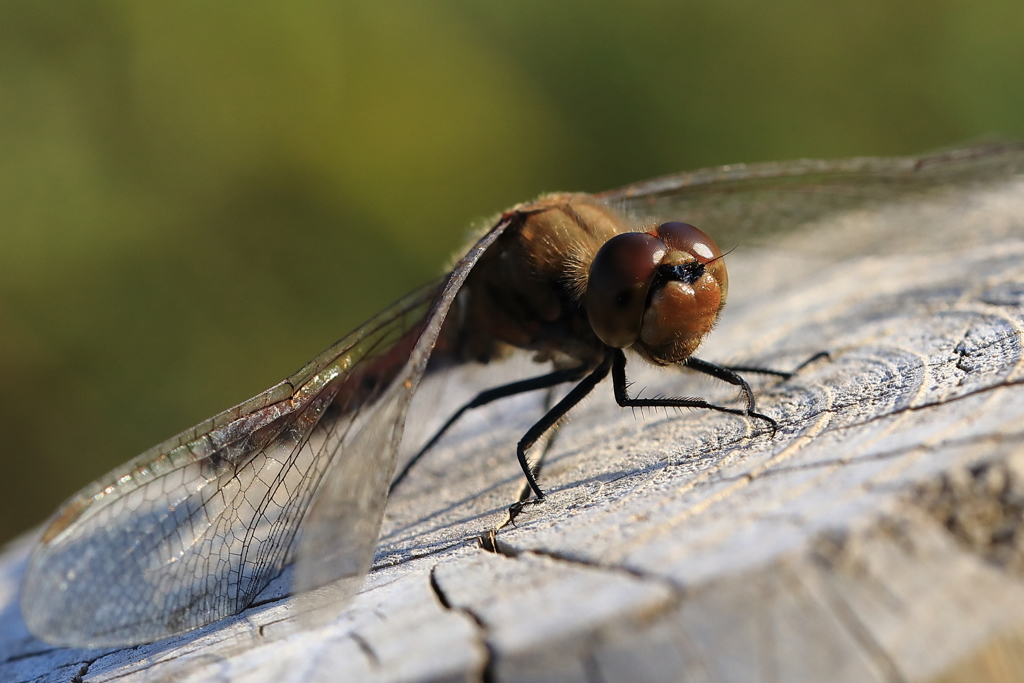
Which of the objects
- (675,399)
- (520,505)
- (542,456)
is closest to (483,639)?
(520,505)

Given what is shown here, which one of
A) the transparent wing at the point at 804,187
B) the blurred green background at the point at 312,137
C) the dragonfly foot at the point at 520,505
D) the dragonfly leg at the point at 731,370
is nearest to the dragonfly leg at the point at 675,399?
the dragonfly leg at the point at 731,370

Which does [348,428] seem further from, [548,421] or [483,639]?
[483,639]

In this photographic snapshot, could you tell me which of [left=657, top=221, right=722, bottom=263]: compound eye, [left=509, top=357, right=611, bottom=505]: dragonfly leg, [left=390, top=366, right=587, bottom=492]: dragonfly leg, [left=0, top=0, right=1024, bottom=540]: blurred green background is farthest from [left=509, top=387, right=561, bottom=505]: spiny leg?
[left=0, top=0, right=1024, bottom=540]: blurred green background

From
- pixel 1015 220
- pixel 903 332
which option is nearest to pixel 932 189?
pixel 1015 220

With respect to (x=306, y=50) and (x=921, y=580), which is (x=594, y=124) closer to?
(x=306, y=50)

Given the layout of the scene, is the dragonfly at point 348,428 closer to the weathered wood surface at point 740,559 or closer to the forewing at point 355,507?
the forewing at point 355,507

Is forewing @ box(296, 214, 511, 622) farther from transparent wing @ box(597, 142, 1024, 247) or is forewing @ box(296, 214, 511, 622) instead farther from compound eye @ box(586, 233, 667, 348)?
transparent wing @ box(597, 142, 1024, 247)

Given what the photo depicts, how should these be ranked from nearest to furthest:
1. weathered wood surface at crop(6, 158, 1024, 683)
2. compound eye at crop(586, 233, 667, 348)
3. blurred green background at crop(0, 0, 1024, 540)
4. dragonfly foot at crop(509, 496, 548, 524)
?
weathered wood surface at crop(6, 158, 1024, 683), dragonfly foot at crop(509, 496, 548, 524), compound eye at crop(586, 233, 667, 348), blurred green background at crop(0, 0, 1024, 540)
